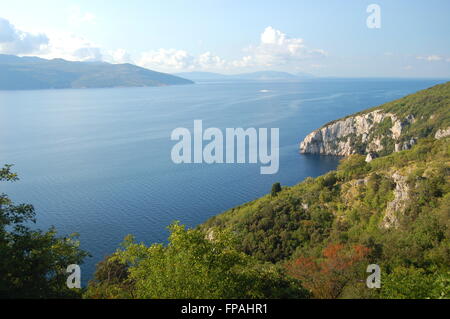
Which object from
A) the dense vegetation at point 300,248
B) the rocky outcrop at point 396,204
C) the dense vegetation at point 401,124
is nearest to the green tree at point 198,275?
the dense vegetation at point 300,248

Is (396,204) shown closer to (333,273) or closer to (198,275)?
(333,273)

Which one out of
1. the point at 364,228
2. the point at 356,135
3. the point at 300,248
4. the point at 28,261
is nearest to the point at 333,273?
the point at 364,228

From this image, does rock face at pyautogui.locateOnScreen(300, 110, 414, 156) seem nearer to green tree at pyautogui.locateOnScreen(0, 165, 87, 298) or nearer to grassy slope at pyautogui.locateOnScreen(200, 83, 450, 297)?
grassy slope at pyautogui.locateOnScreen(200, 83, 450, 297)

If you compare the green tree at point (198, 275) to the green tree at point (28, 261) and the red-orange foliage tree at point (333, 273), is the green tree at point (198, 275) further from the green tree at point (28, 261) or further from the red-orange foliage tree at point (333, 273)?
the red-orange foliage tree at point (333, 273)

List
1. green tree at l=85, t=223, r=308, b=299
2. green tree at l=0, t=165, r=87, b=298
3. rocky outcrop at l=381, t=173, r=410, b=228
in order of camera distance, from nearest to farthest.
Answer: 1. green tree at l=0, t=165, r=87, b=298
2. green tree at l=85, t=223, r=308, b=299
3. rocky outcrop at l=381, t=173, r=410, b=228

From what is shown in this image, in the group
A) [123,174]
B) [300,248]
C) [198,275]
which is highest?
[198,275]

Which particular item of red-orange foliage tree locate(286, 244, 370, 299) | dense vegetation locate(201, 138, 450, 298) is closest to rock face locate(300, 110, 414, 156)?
dense vegetation locate(201, 138, 450, 298)
